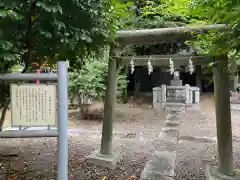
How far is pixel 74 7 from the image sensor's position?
2535 mm

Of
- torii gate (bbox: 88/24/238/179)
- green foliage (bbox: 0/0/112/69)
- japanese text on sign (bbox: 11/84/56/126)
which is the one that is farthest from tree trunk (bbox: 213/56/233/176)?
japanese text on sign (bbox: 11/84/56/126)

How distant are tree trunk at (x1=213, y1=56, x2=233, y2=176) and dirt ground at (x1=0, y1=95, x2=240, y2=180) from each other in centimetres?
51

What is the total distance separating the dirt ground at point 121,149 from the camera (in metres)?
4.02

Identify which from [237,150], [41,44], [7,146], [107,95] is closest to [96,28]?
[41,44]

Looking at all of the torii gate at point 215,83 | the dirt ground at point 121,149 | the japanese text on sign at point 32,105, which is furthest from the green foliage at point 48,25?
the dirt ground at point 121,149

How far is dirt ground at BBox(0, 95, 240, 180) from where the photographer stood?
13.2ft

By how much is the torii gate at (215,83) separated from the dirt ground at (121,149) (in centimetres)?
42

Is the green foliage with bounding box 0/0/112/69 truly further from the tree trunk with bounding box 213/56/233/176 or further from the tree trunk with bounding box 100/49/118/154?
the tree trunk with bounding box 213/56/233/176

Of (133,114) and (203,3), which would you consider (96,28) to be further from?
(133,114)

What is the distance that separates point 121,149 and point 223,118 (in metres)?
2.56

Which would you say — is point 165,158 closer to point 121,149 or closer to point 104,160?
point 121,149

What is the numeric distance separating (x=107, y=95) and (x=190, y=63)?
160cm

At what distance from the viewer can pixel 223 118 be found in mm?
3621

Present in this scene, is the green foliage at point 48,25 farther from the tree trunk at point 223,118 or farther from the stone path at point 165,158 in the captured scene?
the stone path at point 165,158
